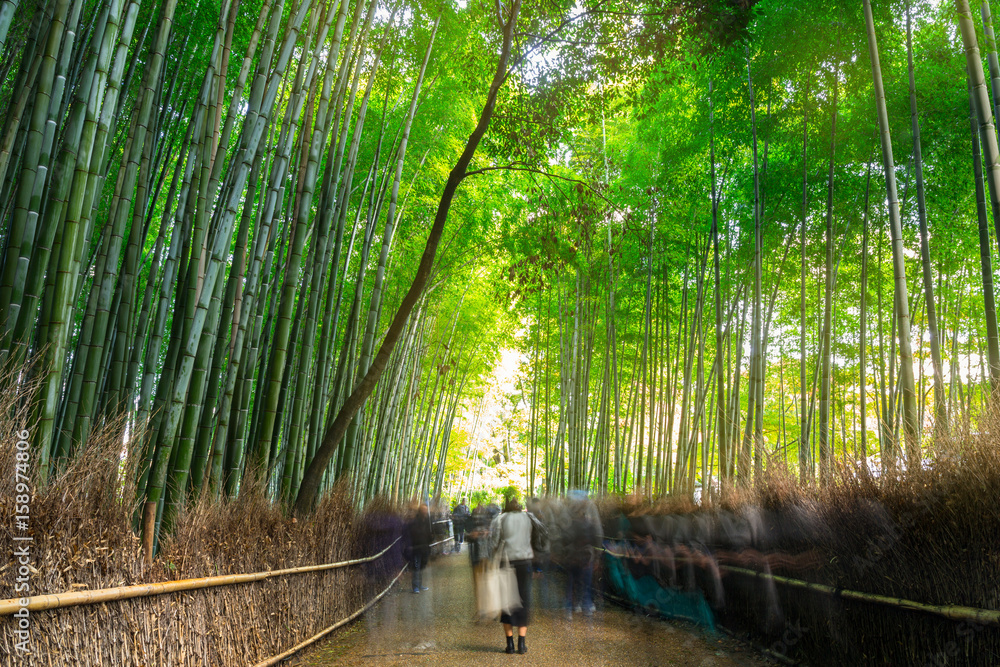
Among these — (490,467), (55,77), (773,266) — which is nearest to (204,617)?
(55,77)

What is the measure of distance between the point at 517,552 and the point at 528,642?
661mm

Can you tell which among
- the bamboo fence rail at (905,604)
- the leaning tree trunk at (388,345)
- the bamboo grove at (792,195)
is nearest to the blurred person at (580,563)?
the bamboo grove at (792,195)

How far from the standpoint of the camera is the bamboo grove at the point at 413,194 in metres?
2.79

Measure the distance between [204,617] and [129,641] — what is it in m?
0.54

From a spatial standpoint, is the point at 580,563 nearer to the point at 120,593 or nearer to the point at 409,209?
the point at 120,593

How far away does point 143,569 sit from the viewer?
232cm

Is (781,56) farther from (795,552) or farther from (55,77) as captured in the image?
(55,77)

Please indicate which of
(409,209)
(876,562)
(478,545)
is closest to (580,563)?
(478,545)

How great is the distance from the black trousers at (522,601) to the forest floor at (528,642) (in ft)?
0.64

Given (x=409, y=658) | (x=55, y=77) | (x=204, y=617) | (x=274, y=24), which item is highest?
(x=274, y=24)

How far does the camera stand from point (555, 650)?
13.3 ft

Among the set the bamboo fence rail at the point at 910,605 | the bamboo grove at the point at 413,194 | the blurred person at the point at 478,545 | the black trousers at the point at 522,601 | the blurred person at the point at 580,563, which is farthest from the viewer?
the blurred person at the point at 580,563

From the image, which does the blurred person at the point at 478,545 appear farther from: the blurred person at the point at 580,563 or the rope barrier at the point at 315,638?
the rope barrier at the point at 315,638

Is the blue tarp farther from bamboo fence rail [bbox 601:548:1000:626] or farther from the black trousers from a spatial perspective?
the black trousers
